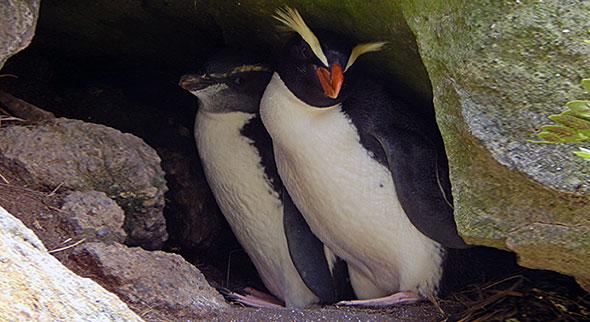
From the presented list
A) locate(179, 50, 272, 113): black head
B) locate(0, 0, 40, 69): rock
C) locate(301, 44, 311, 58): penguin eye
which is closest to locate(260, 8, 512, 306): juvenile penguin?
locate(301, 44, 311, 58): penguin eye

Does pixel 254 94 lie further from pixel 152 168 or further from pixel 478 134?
pixel 478 134

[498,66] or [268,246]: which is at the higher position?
[498,66]

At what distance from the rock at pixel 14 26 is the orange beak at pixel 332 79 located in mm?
808

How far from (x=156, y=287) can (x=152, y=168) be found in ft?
1.95

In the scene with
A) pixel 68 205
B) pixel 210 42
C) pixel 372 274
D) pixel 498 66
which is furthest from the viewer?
pixel 210 42

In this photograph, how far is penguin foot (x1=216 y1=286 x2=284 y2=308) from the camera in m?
2.49

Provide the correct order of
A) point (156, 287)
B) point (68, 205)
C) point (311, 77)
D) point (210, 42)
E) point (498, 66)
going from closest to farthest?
1. point (498, 66)
2. point (156, 287)
3. point (68, 205)
4. point (311, 77)
5. point (210, 42)

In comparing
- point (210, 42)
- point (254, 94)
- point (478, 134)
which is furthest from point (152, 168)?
point (478, 134)

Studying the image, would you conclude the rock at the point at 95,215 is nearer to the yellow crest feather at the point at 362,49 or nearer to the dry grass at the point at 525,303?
the yellow crest feather at the point at 362,49

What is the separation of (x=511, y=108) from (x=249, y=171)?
1187 mm

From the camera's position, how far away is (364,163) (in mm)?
2205

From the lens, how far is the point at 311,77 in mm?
2137

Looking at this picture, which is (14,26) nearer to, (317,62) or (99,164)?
(99,164)

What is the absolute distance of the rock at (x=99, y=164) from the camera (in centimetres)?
203
